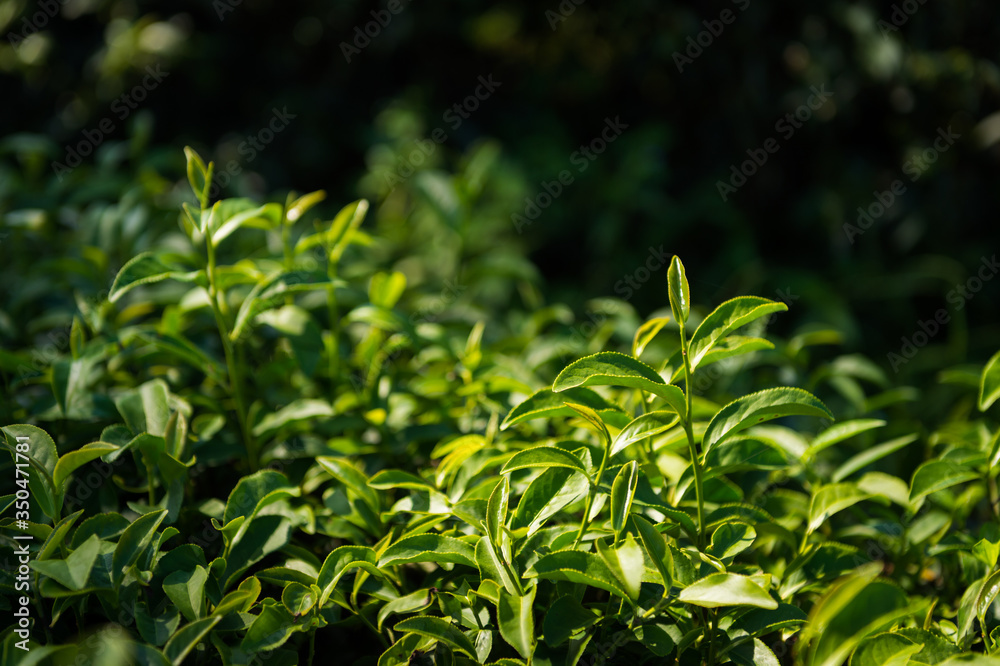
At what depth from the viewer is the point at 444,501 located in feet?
3.60

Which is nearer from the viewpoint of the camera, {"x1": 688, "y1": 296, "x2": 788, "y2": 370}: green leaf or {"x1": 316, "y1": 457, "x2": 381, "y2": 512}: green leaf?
{"x1": 688, "y1": 296, "x2": 788, "y2": 370}: green leaf

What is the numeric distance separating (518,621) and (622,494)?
201 millimetres

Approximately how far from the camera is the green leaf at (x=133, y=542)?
950 mm

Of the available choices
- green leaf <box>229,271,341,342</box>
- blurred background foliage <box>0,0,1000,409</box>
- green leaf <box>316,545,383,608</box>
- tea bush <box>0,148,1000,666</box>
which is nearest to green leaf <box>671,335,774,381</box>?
tea bush <box>0,148,1000,666</box>

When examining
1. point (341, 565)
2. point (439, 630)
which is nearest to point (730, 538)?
point (439, 630)

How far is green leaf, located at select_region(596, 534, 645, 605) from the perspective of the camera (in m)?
0.84

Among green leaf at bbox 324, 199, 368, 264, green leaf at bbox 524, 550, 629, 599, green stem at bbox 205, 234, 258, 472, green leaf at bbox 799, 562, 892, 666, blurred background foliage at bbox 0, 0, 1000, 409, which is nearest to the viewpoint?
green leaf at bbox 799, 562, 892, 666

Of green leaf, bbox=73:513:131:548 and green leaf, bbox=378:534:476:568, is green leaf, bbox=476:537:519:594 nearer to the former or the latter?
green leaf, bbox=378:534:476:568

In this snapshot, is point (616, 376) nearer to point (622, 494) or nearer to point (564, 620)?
point (622, 494)

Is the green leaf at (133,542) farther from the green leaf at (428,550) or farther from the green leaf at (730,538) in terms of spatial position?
the green leaf at (730,538)

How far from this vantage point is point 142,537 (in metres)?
0.98

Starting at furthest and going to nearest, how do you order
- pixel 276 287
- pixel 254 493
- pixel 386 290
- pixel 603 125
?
1. pixel 603 125
2. pixel 386 290
3. pixel 276 287
4. pixel 254 493

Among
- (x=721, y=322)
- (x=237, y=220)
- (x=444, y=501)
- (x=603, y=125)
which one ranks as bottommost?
(x=444, y=501)

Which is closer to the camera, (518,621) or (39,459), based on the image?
(518,621)
